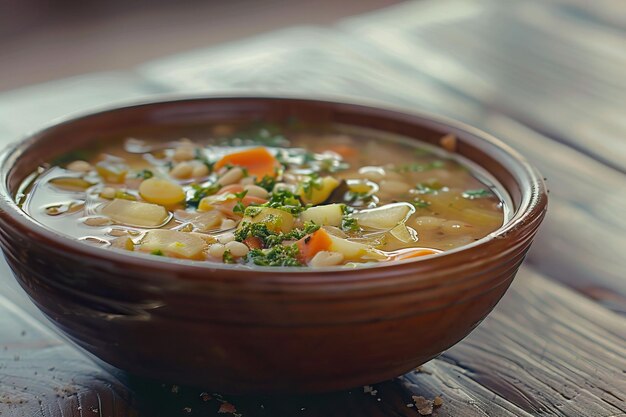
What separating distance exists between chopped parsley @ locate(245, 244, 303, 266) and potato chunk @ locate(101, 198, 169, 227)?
10.2 inches

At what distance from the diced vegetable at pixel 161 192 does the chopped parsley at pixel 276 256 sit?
0.32m

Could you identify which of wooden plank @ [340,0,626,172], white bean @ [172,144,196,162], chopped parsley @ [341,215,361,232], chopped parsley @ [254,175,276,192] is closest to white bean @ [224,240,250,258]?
chopped parsley @ [341,215,361,232]

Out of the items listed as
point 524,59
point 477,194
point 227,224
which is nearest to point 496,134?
point 524,59

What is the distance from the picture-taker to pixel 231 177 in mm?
1722

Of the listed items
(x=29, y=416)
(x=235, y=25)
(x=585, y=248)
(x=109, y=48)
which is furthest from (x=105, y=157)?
(x=235, y=25)

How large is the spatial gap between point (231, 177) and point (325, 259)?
44 cm

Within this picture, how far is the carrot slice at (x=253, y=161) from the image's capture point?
183cm

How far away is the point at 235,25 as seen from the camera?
6.41 metres

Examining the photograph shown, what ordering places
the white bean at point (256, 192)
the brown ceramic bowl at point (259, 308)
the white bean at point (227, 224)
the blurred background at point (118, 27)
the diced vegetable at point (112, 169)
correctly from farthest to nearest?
the blurred background at point (118, 27), the diced vegetable at point (112, 169), the white bean at point (256, 192), the white bean at point (227, 224), the brown ceramic bowl at point (259, 308)

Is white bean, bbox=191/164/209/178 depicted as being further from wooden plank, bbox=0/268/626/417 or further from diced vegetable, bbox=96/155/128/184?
wooden plank, bbox=0/268/626/417

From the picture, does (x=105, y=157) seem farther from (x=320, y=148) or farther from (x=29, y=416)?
(x=29, y=416)

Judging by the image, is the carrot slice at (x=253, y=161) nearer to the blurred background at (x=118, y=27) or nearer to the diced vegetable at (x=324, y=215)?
the diced vegetable at (x=324, y=215)

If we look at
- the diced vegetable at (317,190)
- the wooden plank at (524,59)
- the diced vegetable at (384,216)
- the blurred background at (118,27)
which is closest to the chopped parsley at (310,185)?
the diced vegetable at (317,190)

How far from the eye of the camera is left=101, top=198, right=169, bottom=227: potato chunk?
155cm
